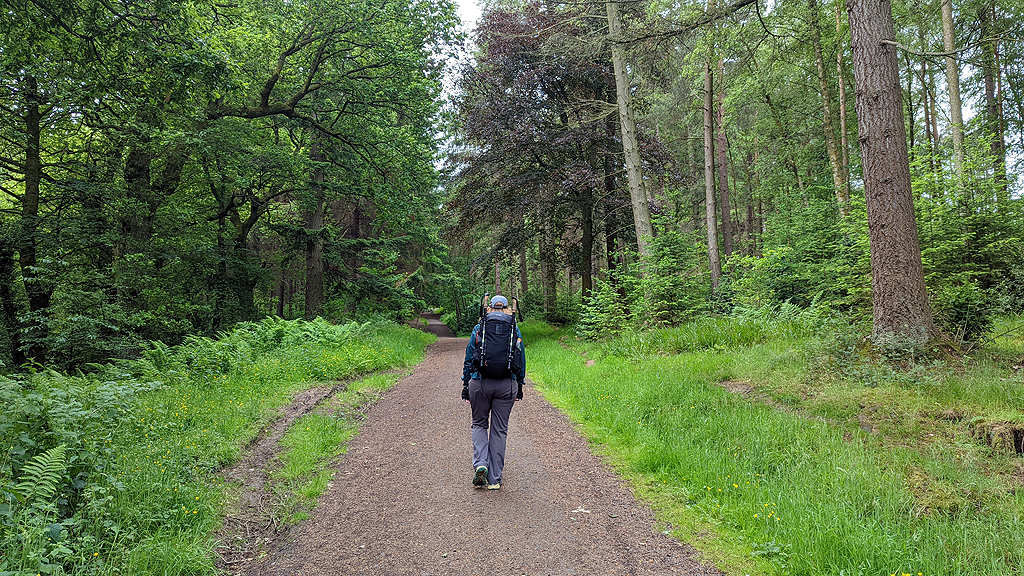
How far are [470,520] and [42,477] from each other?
2.97m

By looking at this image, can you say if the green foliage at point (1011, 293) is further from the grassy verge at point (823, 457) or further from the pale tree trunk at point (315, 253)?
the pale tree trunk at point (315, 253)

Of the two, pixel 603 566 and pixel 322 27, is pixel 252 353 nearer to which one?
pixel 322 27

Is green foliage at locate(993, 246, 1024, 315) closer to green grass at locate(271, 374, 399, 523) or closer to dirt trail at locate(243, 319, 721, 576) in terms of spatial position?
dirt trail at locate(243, 319, 721, 576)

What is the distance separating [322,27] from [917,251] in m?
13.8

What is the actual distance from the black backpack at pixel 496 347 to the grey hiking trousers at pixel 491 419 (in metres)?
0.12

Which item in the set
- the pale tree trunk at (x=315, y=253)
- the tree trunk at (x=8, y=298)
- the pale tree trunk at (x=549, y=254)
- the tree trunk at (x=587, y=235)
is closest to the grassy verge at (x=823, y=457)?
the tree trunk at (x=587, y=235)

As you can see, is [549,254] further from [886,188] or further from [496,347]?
[496,347]

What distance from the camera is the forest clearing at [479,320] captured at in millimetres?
3330

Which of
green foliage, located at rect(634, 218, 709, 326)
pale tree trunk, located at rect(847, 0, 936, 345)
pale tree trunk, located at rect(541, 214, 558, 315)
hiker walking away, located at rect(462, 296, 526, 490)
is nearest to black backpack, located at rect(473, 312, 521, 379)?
hiker walking away, located at rect(462, 296, 526, 490)

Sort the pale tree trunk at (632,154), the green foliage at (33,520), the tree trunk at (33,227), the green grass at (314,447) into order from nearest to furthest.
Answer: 1. the green foliage at (33,520)
2. the green grass at (314,447)
3. the tree trunk at (33,227)
4. the pale tree trunk at (632,154)

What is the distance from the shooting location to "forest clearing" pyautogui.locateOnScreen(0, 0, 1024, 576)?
3.33 m

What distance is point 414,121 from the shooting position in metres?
14.5

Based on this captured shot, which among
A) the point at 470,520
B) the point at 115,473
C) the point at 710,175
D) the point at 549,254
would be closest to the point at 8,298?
the point at 115,473

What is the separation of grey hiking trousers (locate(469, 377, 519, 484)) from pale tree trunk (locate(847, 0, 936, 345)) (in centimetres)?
498
